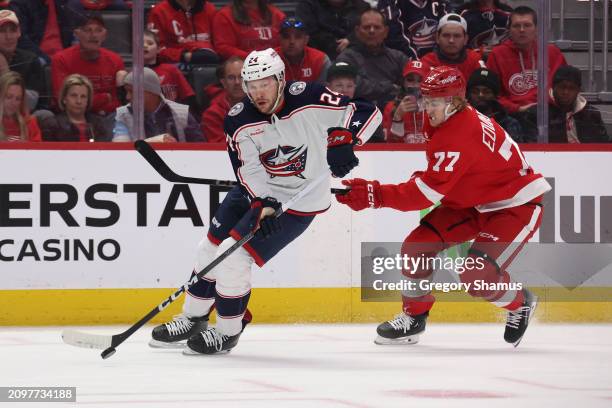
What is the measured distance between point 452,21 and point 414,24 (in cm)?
20

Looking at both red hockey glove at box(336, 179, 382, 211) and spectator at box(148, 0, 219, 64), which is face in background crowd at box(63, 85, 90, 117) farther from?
red hockey glove at box(336, 179, 382, 211)

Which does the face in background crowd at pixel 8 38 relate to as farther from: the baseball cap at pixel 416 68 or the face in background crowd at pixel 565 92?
the face in background crowd at pixel 565 92

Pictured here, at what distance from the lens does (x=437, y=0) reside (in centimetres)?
646

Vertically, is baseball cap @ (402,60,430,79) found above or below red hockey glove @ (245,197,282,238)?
above

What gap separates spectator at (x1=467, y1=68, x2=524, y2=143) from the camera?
6.31 meters

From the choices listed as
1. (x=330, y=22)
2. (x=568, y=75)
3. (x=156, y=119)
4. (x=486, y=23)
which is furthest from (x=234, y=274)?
(x=568, y=75)

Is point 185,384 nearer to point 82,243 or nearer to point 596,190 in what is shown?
point 82,243

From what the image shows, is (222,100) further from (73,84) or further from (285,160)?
(285,160)

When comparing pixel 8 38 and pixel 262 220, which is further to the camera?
pixel 8 38

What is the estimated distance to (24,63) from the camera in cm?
607

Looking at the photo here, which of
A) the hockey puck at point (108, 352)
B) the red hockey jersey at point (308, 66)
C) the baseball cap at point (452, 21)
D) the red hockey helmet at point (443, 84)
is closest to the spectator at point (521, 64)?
the baseball cap at point (452, 21)

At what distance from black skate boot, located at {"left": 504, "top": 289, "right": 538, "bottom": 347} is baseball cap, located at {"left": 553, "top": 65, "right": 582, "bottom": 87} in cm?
151

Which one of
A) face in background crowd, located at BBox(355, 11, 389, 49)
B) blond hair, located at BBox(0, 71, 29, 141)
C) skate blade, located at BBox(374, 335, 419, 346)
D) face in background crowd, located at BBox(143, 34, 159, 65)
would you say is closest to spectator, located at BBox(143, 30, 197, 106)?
face in background crowd, located at BBox(143, 34, 159, 65)

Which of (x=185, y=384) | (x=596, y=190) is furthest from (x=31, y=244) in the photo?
(x=596, y=190)
